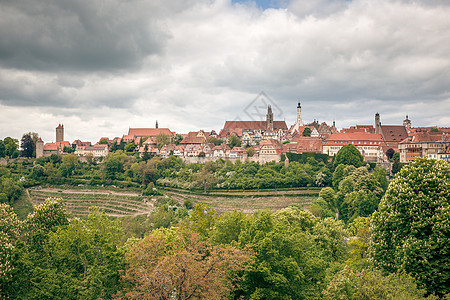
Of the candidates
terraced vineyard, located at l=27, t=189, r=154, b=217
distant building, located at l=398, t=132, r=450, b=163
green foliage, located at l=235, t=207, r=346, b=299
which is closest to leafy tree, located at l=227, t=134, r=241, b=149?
terraced vineyard, located at l=27, t=189, r=154, b=217

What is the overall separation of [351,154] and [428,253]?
1530 inches

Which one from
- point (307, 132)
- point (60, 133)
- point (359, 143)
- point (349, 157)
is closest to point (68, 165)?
point (60, 133)

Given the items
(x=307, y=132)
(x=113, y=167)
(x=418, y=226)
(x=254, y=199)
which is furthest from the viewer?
(x=307, y=132)

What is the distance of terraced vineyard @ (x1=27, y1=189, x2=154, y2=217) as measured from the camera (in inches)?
2055

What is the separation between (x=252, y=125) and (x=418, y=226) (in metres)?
78.3

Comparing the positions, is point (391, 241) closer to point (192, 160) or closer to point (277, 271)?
point (277, 271)

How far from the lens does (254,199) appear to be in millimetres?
50375

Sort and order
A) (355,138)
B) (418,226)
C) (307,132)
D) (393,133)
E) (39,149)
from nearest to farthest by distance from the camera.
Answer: (418,226) < (355,138) < (393,133) < (307,132) < (39,149)

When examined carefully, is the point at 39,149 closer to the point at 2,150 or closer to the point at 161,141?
the point at 2,150

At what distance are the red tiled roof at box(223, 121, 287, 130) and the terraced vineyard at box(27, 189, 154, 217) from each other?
4142 centimetres

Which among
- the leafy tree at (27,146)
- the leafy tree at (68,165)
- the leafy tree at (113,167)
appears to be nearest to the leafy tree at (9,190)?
the leafy tree at (68,165)

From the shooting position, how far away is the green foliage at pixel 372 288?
11.7 m

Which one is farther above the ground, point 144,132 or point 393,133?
point 144,132

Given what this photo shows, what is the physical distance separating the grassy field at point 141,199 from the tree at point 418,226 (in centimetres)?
3005
